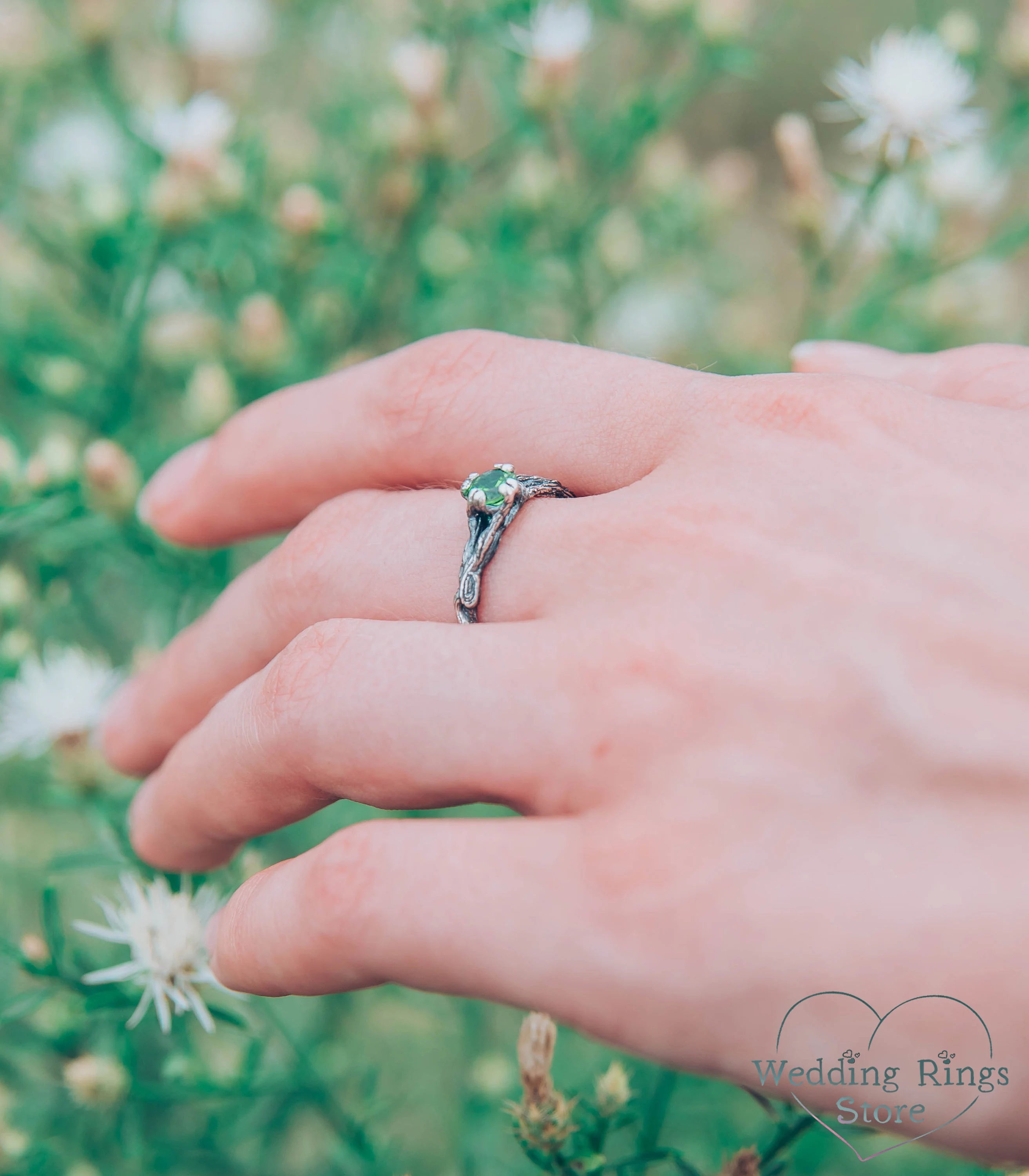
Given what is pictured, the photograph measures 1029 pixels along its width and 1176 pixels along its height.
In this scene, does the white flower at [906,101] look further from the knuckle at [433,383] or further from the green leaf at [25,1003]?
the green leaf at [25,1003]

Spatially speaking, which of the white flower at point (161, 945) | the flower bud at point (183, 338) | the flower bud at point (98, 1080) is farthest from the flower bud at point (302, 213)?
the flower bud at point (98, 1080)

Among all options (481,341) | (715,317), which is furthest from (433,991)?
(715,317)

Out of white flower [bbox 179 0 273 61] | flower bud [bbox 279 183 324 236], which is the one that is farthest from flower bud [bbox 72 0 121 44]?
flower bud [bbox 279 183 324 236]

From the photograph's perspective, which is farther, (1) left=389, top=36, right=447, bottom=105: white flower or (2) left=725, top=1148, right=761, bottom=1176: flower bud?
(1) left=389, top=36, right=447, bottom=105: white flower

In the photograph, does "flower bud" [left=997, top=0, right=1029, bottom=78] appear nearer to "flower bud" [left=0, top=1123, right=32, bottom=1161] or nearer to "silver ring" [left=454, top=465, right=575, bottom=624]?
"silver ring" [left=454, top=465, right=575, bottom=624]

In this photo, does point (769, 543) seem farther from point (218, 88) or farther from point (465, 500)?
point (218, 88)

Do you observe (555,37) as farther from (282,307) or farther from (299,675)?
(299,675)
